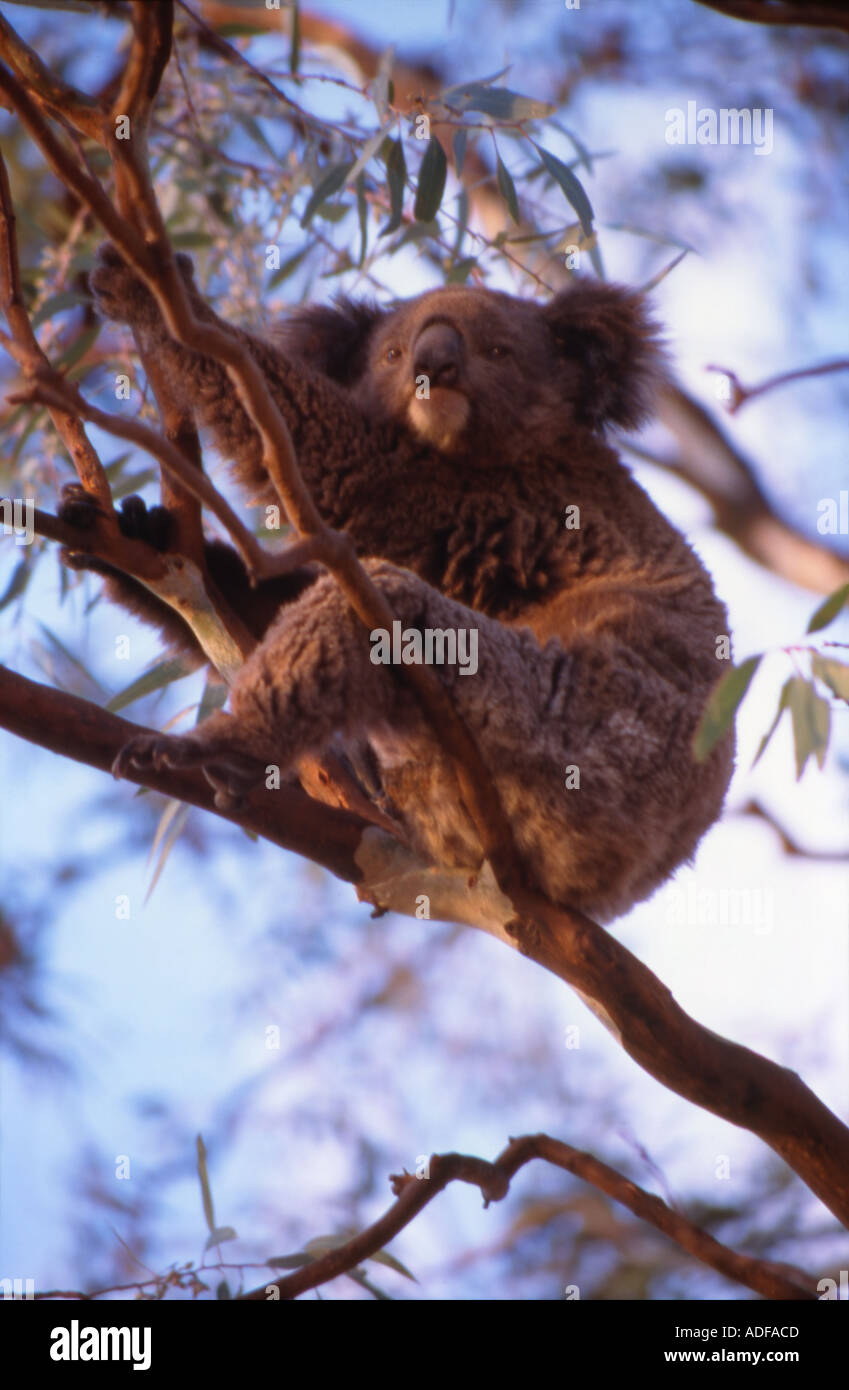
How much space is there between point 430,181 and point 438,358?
41cm

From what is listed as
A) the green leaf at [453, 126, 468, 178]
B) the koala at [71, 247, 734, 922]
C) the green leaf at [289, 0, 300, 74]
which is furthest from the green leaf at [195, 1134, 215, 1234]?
the green leaf at [289, 0, 300, 74]

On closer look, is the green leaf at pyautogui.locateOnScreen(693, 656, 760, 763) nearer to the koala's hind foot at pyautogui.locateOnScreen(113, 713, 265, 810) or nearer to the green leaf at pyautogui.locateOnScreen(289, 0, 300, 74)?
the koala's hind foot at pyautogui.locateOnScreen(113, 713, 265, 810)

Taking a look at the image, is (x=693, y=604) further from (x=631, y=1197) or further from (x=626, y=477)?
(x=631, y=1197)

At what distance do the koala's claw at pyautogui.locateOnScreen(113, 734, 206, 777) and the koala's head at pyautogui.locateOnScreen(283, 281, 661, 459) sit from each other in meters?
1.21

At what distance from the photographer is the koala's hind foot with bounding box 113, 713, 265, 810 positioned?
6.80 feet

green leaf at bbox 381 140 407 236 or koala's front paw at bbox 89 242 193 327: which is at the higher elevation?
green leaf at bbox 381 140 407 236

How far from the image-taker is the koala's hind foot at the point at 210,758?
2072mm

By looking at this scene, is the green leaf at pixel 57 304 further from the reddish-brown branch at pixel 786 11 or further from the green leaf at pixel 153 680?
the reddish-brown branch at pixel 786 11

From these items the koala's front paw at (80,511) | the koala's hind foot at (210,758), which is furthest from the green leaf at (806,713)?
the koala's front paw at (80,511)

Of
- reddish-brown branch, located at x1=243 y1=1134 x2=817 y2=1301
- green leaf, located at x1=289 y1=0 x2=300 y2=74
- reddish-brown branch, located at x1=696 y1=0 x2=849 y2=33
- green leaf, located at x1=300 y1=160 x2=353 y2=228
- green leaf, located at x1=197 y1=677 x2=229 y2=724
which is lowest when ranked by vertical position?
reddish-brown branch, located at x1=243 y1=1134 x2=817 y2=1301

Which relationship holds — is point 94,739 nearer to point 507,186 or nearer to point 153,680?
point 153,680

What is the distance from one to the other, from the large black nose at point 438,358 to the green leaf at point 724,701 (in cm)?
141

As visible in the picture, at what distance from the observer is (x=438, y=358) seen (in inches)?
121
